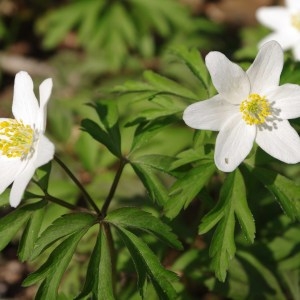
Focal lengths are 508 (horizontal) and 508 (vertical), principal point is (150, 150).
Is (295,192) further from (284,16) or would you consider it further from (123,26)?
(123,26)

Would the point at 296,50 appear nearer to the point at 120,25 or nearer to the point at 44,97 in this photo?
the point at 120,25

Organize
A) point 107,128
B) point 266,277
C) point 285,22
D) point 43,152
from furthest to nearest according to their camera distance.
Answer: point 285,22
point 266,277
point 107,128
point 43,152

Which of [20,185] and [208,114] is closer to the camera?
[20,185]

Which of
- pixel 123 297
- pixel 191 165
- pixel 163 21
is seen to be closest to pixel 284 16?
pixel 163 21

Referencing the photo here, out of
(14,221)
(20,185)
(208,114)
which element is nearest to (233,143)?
(208,114)

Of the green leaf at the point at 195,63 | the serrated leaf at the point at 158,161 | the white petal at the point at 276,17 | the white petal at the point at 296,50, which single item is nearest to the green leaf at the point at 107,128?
the serrated leaf at the point at 158,161

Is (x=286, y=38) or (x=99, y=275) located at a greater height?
(x=286, y=38)

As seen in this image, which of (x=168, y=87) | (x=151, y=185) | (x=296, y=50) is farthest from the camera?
(x=296, y=50)
